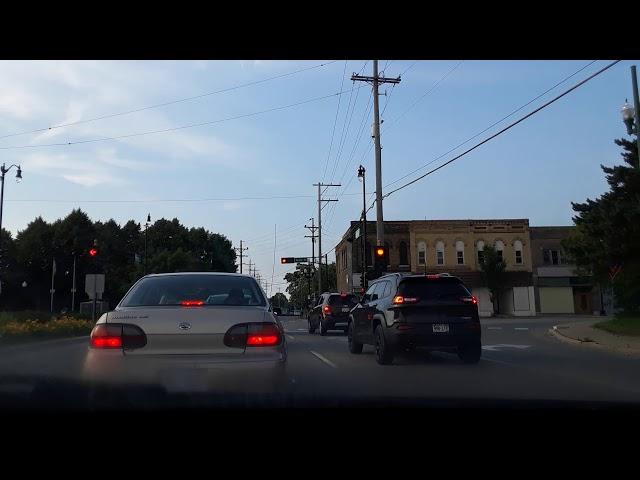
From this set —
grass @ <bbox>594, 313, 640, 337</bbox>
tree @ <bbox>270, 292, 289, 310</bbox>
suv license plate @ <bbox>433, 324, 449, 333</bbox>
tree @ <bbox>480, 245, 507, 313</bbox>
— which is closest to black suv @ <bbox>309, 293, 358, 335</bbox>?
tree @ <bbox>270, 292, 289, 310</bbox>

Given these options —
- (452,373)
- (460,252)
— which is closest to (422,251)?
(460,252)

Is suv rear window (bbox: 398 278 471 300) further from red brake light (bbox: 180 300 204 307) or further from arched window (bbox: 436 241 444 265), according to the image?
arched window (bbox: 436 241 444 265)

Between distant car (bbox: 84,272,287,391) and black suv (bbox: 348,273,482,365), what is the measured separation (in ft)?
19.5

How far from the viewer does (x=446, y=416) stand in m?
6.54

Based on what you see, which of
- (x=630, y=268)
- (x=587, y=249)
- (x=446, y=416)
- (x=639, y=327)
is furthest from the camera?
(x=587, y=249)

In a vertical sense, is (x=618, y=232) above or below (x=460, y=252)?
below

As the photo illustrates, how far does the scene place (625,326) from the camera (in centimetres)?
1994

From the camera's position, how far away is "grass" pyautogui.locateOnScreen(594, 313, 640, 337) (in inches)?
749

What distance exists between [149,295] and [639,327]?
17303mm

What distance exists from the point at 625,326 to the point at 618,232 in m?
3.08

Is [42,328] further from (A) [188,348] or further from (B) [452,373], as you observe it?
(A) [188,348]

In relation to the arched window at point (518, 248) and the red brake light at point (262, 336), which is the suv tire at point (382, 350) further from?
the arched window at point (518, 248)
